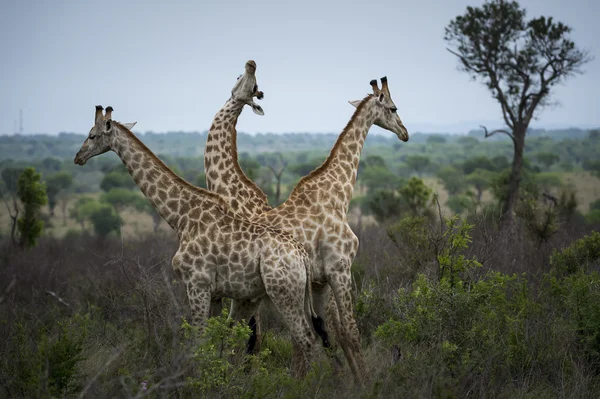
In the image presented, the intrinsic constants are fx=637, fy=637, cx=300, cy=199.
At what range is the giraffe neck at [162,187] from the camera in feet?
18.9

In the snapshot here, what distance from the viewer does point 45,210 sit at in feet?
143

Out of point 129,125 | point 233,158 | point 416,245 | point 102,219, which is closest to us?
point 129,125

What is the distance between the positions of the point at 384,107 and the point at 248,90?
56.1 inches

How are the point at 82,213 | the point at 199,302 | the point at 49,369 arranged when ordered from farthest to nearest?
the point at 82,213 → the point at 199,302 → the point at 49,369

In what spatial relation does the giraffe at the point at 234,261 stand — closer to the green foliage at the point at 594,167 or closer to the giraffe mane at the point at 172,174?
the giraffe mane at the point at 172,174

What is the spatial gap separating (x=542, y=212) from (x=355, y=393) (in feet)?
29.8

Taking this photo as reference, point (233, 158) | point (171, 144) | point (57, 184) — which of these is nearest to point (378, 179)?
point (57, 184)

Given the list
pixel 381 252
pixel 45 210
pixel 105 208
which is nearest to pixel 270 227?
pixel 381 252

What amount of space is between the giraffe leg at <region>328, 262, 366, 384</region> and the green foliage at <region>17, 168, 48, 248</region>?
1142cm

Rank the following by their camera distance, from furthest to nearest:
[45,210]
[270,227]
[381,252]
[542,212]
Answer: [45,210]
[542,212]
[381,252]
[270,227]

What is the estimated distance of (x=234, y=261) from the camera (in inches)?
213

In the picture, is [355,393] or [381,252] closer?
[355,393]

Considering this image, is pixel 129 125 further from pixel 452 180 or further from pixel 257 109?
pixel 452 180

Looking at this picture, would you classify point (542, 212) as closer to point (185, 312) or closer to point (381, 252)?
point (381, 252)
